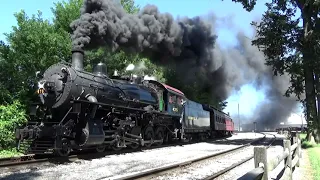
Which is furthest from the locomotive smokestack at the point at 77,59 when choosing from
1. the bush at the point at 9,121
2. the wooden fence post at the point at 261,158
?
the wooden fence post at the point at 261,158

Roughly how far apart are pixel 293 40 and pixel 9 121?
52.2ft

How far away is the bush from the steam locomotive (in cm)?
276

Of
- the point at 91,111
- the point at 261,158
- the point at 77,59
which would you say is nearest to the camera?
the point at 261,158

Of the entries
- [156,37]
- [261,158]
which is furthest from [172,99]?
[261,158]

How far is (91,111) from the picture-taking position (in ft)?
38.6

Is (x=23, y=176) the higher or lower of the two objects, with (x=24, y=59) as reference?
lower

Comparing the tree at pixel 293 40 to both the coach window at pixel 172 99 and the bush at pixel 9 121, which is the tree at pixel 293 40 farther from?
the bush at pixel 9 121

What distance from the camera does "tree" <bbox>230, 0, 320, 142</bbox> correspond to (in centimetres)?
1944

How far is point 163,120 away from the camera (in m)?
16.9

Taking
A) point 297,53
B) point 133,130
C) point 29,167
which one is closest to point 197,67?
point 297,53

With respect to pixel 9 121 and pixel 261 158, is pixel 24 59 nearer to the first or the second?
pixel 9 121

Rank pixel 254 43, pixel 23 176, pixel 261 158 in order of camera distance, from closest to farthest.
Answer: pixel 261 158 → pixel 23 176 → pixel 254 43

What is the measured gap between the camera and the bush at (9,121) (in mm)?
14961

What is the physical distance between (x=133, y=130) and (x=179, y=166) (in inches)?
187
